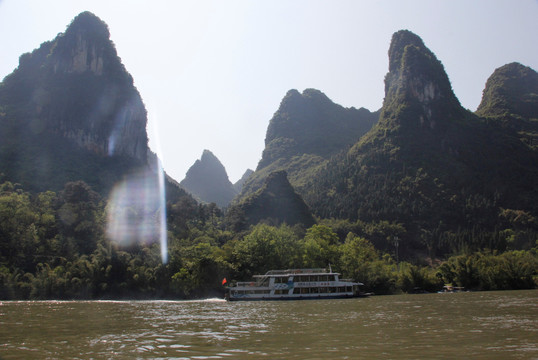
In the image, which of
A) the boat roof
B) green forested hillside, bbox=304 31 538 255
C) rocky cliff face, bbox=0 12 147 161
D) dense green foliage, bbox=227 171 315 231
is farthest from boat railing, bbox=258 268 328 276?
rocky cliff face, bbox=0 12 147 161

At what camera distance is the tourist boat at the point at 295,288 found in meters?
59.8

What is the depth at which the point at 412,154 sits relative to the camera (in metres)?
165

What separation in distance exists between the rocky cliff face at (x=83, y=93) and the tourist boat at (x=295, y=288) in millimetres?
104621

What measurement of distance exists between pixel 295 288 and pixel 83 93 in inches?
4924

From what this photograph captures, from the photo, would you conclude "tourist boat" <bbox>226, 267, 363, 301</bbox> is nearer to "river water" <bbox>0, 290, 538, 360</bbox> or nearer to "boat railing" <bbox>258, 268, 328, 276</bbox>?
"boat railing" <bbox>258, 268, 328, 276</bbox>

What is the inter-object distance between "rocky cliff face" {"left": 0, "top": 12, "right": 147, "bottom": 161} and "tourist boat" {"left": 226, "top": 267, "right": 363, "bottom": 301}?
105 meters

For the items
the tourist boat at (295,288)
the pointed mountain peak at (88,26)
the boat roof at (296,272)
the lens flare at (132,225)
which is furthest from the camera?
the pointed mountain peak at (88,26)

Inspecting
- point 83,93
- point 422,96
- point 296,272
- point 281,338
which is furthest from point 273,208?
point 281,338

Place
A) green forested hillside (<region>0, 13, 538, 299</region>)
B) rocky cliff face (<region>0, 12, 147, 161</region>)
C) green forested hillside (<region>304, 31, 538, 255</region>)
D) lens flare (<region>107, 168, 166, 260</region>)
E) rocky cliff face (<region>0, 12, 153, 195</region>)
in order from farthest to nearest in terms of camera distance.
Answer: rocky cliff face (<region>0, 12, 147, 161</region>) < green forested hillside (<region>304, 31, 538, 255</region>) < rocky cliff face (<region>0, 12, 153, 195</region>) < lens flare (<region>107, 168, 166, 260</region>) < green forested hillside (<region>0, 13, 538, 299</region>)

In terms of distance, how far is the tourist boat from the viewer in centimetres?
5984

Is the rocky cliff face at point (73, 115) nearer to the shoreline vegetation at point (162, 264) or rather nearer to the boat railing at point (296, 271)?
the shoreline vegetation at point (162, 264)

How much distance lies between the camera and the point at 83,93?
15475 centimetres

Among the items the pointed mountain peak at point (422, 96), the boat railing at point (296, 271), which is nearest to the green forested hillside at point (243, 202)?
the pointed mountain peak at point (422, 96)

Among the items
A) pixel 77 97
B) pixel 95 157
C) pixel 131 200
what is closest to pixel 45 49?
pixel 77 97
